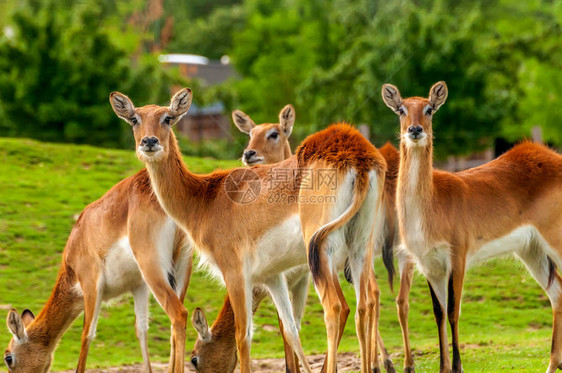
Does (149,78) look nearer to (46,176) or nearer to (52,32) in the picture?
(52,32)

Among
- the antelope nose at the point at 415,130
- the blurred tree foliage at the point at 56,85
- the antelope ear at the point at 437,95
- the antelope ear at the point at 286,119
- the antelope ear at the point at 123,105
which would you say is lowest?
the antelope nose at the point at 415,130

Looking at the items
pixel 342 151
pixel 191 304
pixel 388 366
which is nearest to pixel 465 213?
pixel 388 366

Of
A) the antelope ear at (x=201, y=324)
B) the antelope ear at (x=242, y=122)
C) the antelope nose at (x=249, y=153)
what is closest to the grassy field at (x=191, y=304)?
the antelope ear at (x=201, y=324)

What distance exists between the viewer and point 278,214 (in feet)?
27.6

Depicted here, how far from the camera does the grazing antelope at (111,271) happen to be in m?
9.34

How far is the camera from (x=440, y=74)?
2469 cm

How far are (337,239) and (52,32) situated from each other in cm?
2171

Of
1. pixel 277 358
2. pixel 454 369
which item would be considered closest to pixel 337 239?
pixel 454 369

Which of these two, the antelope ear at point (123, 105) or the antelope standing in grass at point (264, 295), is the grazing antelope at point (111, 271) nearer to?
the antelope standing in grass at point (264, 295)

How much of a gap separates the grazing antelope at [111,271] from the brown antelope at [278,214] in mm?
535
